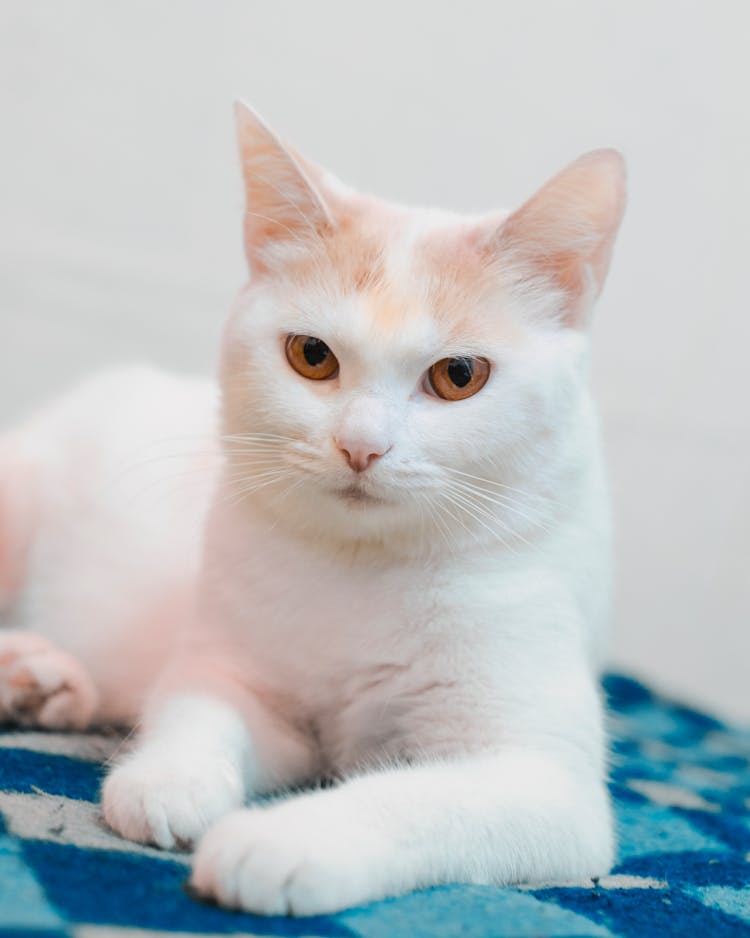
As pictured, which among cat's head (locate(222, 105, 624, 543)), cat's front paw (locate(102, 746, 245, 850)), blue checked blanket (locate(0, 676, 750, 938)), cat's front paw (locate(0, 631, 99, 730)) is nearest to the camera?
blue checked blanket (locate(0, 676, 750, 938))

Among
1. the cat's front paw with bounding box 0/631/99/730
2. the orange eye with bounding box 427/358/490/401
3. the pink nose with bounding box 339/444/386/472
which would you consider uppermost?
the orange eye with bounding box 427/358/490/401

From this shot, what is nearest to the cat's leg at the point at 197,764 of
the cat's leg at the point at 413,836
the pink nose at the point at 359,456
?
the cat's leg at the point at 413,836

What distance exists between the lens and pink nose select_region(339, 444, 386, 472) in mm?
1081

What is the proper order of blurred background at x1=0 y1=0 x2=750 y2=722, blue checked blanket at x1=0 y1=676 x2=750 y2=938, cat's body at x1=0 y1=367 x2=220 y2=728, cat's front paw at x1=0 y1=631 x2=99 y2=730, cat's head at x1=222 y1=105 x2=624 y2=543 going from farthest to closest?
1. blurred background at x1=0 y1=0 x2=750 y2=722
2. cat's body at x1=0 y1=367 x2=220 y2=728
3. cat's front paw at x1=0 y1=631 x2=99 y2=730
4. cat's head at x1=222 y1=105 x2=624 y2=543
5. blue checked blanket at x1=0 y1=676 x2=750 y2=938

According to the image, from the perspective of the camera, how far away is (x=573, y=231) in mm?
1261

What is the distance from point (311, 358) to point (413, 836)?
21.1 inches

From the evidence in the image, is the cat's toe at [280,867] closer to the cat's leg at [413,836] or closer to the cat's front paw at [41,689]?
the cat's leg at [413,836]

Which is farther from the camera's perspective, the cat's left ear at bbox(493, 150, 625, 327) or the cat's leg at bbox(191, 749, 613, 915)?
the cat's left ear at bbox(493, 150, 625, 327)

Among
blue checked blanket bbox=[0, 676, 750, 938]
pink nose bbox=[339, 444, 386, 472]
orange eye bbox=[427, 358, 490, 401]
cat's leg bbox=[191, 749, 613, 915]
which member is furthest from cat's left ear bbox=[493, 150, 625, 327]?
blue checked blanket bbox=[0, 676, 750, 938]

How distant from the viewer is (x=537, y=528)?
50.1 inches

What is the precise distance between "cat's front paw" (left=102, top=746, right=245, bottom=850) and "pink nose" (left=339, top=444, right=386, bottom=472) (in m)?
0.35

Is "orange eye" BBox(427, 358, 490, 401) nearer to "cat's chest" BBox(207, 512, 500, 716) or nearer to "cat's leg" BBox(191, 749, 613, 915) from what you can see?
"cat's chest" BBox(207, 512, 500, 716)

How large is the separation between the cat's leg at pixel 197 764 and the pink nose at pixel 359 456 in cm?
35

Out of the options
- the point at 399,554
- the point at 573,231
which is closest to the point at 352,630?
the point at 399,554
